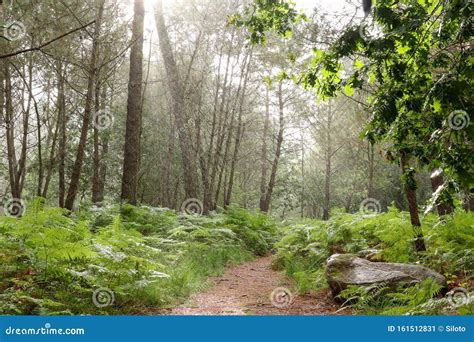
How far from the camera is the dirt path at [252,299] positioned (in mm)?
4840

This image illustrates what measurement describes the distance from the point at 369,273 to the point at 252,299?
1.63 metres

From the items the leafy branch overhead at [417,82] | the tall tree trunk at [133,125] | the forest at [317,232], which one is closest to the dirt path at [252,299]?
the forest at [317,232]

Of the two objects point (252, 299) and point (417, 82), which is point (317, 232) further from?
point (417, 82)

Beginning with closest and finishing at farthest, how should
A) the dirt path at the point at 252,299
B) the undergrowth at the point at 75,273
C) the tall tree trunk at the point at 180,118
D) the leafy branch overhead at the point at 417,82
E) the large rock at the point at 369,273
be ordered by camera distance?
the leafy branch overhead at the point at 417,82 < the undergrowth at the point at 75,273 < the dirt path at the point at 252,299 < the large rock at the point at 369,273 < the tall tree trunk at the point at 180,118

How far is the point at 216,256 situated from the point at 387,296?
398 centimetres

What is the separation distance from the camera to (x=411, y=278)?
4.98 metres

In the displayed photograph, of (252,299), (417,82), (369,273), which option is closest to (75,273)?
(252,299)

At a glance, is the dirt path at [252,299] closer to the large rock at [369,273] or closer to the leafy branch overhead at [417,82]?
the large rock at [369,273]

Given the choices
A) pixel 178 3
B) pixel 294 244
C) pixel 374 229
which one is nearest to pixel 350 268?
pixel 374 229

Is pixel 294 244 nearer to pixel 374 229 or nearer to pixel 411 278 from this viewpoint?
pixel 374 229

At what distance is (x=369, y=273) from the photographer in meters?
5.37

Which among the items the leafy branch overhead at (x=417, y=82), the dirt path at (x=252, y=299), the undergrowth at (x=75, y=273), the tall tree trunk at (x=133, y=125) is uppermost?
the tall tree trunk at (x=133, y=125)

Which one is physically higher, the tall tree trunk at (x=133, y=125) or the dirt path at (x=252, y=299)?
the tall tree trunk at (x=133, y=125)

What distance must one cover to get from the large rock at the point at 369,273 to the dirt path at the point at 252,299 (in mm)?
342
